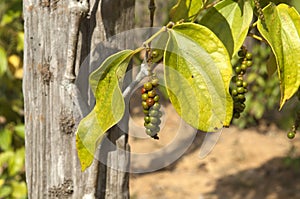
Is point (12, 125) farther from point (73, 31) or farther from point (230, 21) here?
point (230, 21)

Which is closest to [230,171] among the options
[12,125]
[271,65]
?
[12,125]

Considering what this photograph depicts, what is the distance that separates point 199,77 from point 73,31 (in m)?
0.24

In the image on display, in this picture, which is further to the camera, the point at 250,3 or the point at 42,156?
the point at 42,156

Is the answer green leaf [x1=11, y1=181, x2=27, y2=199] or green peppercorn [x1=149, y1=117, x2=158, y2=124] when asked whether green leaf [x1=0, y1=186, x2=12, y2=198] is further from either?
green peppercorn [x1=149, y1=117, x2=158, y2=124]

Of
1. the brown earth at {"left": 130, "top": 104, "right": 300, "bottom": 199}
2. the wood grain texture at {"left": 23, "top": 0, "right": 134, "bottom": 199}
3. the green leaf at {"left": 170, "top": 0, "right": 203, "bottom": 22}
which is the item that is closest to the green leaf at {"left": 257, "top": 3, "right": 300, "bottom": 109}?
the green leaf at {"left": 170, "top": 0, "right": 203, "bottom": 22}

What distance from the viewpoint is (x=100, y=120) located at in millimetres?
792

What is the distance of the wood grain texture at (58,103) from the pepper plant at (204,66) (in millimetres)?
125

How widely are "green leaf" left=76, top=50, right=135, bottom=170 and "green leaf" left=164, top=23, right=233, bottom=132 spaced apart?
0.23ft

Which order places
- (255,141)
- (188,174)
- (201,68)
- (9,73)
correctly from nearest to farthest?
(201,68) < (9,73) < (188,174) < (255,141)

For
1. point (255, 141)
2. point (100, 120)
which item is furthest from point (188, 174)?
point (100, 120)

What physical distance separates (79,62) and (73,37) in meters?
0.06

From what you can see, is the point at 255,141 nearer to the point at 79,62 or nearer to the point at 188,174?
the point at 188,174

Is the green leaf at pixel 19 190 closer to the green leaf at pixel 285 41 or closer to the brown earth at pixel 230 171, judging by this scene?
the green leaf at pixel 285 41

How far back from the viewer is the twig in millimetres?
867
